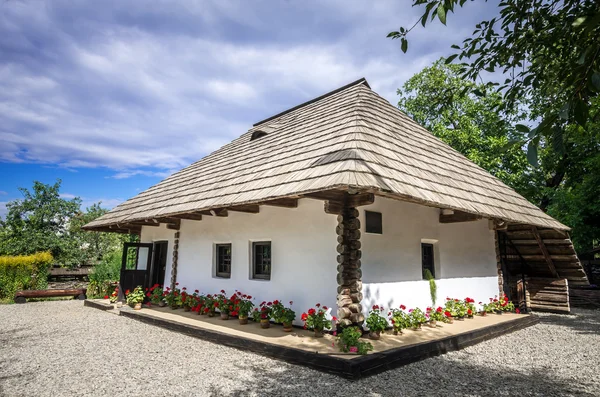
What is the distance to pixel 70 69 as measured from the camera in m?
6.69

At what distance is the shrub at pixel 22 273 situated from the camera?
37.9 ft

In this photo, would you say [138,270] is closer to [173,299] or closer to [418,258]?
[173,299]

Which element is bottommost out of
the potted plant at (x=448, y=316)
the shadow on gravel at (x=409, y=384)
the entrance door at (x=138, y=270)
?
the shadow on gravel at (x=409, y=384)

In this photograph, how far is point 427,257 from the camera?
7105 mm

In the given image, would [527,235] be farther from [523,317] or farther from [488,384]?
[488,384]

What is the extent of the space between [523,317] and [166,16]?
8680mm

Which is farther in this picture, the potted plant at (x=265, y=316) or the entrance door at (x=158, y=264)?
the entrance door at (x=158, y=264)

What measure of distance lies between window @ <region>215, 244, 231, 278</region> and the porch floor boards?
3.58ft

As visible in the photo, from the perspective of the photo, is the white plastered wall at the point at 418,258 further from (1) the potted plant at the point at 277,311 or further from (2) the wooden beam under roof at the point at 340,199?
(1) the potted plant at the point at 277,311

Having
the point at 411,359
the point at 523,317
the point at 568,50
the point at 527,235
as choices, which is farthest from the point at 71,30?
the point at 527,235

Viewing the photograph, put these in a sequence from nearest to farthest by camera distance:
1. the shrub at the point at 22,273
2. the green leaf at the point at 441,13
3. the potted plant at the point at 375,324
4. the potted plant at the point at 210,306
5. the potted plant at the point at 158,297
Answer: the green leaf at the point at 441,13, the potted plant at the point at 375,324, the potted plant at the point at 210,306, the potted plant at the point at 158,297, the shrub at the point at 22,273

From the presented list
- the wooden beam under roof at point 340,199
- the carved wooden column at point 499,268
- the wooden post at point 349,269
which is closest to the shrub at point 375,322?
the wooden post at point 349,269

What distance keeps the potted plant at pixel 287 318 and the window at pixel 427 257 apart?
2.91 metres

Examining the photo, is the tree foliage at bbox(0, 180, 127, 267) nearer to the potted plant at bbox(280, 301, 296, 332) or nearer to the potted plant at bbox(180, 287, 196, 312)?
the potted plant at bbox(180, 287, 196, 312)
